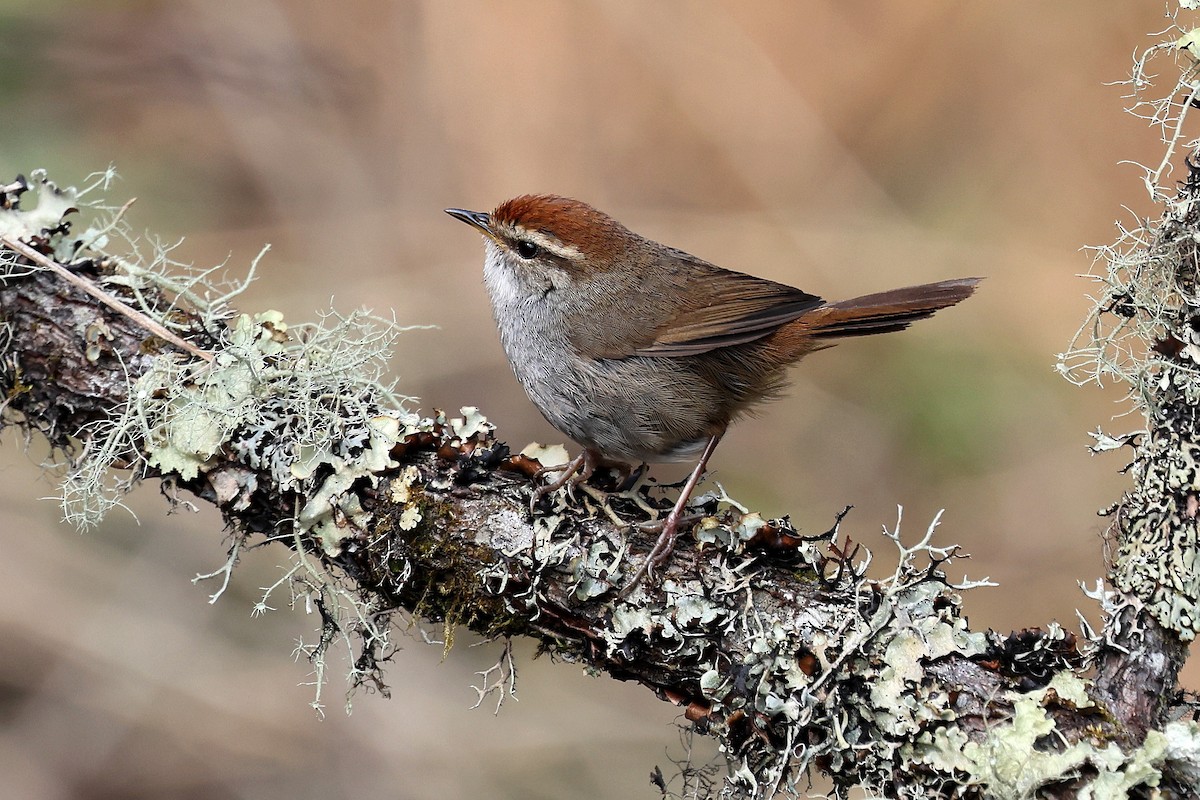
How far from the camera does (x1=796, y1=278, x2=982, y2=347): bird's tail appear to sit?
139 inches

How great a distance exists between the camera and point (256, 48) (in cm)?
629

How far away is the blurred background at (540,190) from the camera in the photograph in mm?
4902

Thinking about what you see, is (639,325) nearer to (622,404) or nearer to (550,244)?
(622,404)

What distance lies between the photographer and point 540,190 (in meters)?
6.29

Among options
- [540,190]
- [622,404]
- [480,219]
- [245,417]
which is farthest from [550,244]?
[540,190]

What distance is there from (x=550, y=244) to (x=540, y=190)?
255 centimetres

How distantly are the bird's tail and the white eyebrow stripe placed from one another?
857 mm

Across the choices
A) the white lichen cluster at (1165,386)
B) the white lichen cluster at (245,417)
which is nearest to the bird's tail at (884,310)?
the white lichen cluster at (1165,386)

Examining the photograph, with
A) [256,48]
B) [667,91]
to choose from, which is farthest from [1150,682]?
[256,48]

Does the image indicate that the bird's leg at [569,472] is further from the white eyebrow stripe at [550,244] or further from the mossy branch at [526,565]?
the white eyebrow stripe at [550,244]

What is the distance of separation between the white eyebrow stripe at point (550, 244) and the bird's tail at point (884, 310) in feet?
2.81

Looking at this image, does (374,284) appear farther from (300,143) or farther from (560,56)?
(560,56)

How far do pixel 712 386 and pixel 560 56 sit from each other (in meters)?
3.71

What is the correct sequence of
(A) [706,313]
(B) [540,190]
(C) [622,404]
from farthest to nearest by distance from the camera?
1. (B) [540,190]
2. (A) [706,313]
3. (C) [622,404]
